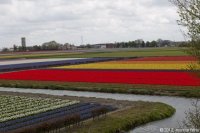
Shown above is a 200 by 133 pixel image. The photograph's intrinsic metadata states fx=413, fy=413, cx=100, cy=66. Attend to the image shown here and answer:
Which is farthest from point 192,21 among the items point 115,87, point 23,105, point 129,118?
point 115,87

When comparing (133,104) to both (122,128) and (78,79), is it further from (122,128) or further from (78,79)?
(78,79)

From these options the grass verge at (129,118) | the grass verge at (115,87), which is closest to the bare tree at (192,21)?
the grass verge at (129,118)

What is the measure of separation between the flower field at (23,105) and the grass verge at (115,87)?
19.2 ft

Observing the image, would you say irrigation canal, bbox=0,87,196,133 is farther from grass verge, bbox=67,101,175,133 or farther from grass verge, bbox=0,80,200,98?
grass verge, bbox=0,80,200,98

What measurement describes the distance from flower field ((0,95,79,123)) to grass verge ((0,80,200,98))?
19.2 ft

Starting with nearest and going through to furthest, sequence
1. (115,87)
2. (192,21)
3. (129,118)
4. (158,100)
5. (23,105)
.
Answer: (192,21) < (129,118) < (23,105) < (158,100) < (115,87)

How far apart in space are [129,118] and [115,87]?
11.2m

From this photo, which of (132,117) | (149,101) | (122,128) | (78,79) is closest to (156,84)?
(149,101)

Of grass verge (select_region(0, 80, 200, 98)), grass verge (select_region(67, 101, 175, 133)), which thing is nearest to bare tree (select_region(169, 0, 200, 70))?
grass verge (select_region(67, 101, 175, 133))

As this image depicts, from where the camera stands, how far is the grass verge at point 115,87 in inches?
1072

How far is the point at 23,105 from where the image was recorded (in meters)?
23.7

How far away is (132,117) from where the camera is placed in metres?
20.1

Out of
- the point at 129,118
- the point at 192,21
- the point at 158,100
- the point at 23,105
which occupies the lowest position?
the point at 158,100

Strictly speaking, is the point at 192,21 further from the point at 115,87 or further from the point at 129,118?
the point at 115,87
